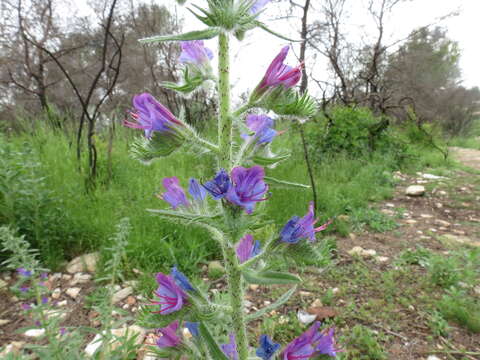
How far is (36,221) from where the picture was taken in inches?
97.3

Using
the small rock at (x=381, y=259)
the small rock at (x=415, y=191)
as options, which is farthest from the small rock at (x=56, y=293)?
the small rock at (x=415, y=191)

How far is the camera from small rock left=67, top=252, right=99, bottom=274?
2.50 meters

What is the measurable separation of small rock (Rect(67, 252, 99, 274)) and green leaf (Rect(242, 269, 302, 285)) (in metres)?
1.90

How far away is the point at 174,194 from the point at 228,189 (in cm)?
36

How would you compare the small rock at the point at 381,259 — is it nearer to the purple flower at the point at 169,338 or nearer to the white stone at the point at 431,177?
the purple flower at the point at 169,338

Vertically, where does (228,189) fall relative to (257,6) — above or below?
below

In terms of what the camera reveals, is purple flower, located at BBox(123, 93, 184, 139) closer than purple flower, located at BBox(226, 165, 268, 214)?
No

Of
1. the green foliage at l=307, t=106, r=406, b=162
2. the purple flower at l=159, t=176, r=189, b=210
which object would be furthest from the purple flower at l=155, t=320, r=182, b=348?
the green foliage at l=307, t=106, r=406, b=162

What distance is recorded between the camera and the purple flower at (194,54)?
3.61ft

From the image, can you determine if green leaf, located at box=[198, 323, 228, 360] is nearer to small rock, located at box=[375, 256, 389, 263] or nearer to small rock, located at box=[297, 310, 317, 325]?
small rock, located at box=[297, 310, 317, 325]

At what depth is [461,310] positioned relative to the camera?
1.99 metres

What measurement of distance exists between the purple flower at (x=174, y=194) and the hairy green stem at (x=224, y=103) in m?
0.22

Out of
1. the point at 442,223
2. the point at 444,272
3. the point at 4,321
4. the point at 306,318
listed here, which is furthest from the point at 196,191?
the point at 442,223

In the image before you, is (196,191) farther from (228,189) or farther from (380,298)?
(380,298)
